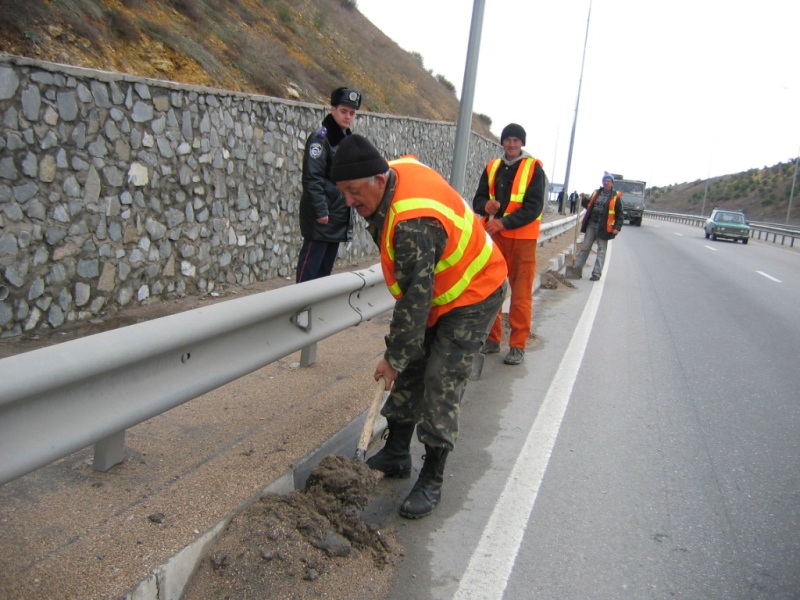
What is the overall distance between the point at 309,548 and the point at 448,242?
1457 millimetres

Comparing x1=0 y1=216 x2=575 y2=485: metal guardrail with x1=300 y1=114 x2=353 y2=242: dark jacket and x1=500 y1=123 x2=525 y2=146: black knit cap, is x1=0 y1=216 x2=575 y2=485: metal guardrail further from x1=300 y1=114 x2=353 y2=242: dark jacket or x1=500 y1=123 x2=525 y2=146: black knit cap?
x1=500 y1=123 x2=525 y2=146: black knit cap

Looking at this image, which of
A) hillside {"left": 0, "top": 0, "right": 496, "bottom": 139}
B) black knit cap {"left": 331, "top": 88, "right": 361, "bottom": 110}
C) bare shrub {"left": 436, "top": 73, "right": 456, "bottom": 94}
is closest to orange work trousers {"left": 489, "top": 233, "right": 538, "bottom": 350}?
black knit cap {"left": 331, "top": 88, "right": 361, "bottom": 110}

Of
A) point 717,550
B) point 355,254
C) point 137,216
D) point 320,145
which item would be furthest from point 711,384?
point 355,254

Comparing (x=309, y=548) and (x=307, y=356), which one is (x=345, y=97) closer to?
(x=307, y=356)

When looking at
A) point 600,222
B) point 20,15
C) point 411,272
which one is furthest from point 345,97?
point 600,222

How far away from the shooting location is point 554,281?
11.7 meters

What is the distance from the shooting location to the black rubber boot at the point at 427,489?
3.51m

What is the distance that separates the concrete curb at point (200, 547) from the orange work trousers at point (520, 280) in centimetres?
276

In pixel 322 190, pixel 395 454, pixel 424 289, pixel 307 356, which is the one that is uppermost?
pixel 322 190

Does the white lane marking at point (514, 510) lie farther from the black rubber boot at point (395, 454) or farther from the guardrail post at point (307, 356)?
the guardrail post at point (307, 356)

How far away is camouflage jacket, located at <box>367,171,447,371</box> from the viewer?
10.1ft

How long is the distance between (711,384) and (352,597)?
183 inches

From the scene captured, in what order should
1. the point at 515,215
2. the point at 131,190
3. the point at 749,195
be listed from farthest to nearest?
the point at 749,195 → the point at 131,190 → the point at 515,215

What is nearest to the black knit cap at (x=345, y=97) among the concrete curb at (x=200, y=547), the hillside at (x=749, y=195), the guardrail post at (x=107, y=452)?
the concrete curb at (x=200, y=547)
